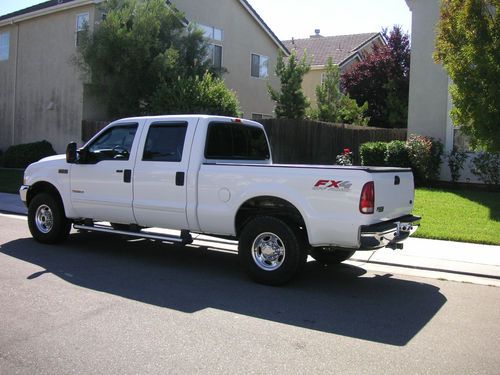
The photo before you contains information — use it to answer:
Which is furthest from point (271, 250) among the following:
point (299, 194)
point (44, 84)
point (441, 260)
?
point (44, 84)

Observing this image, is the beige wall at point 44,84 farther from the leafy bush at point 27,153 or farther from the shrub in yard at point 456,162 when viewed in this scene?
the shrub in yard at point 456,162

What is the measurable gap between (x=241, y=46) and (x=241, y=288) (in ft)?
73.1

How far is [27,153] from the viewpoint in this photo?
2238 cm

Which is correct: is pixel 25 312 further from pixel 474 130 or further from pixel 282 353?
pixel 474 130

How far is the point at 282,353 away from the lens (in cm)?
440

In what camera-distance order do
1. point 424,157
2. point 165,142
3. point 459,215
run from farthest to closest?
point 424,157 < point 459,215 < point 165,142

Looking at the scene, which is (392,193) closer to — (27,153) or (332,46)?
(27,153)

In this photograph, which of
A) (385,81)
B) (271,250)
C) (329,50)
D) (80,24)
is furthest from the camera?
(329,50)

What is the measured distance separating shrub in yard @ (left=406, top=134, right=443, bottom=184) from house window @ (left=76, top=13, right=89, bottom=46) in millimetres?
13169

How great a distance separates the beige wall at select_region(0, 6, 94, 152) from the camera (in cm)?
2231

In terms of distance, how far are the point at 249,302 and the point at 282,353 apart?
4.84 feet

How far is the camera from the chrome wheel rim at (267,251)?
6539mm

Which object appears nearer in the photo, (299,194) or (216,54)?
(299,194)

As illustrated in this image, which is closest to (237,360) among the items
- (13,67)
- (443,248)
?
(443,248)
